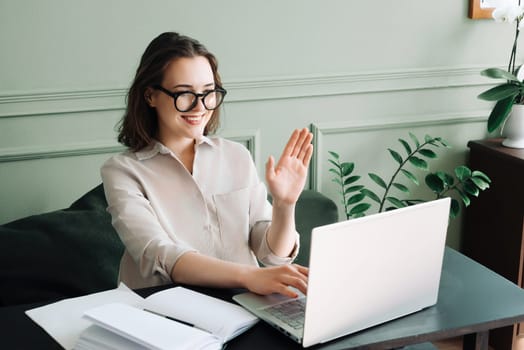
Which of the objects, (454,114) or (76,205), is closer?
(76,205)

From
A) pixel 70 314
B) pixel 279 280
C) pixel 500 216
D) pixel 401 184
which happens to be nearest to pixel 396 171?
pixel 401 184

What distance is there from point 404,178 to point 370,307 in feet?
6.17

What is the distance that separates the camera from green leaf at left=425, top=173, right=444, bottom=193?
2.91 m

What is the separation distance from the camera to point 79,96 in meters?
2.50

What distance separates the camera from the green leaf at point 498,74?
2812mm

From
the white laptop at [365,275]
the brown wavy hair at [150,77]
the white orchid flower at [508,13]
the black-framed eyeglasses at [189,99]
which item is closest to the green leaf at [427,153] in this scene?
the white orchid flower at [508,13]

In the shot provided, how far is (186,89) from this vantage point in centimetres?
168

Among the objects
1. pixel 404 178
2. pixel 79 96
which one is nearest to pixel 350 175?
pixel 404 178

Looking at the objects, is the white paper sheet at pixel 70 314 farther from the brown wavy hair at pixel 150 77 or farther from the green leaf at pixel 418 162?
the green leaf at pixel 418 162

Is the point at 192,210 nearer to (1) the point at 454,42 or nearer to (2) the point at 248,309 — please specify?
(2) the point at 248,309

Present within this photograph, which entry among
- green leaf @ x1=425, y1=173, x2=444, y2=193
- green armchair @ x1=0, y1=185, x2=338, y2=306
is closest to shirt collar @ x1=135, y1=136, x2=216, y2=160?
green armchair @ x1=0, y1=185, x2=338, y2=306

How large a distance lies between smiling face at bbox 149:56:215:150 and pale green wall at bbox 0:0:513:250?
2.91 feet

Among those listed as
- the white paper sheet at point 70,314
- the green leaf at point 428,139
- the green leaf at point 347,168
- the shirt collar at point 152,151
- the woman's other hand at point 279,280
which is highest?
the shirt collar at point 152,151

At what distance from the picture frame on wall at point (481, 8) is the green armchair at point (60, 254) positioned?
5.67 feet
